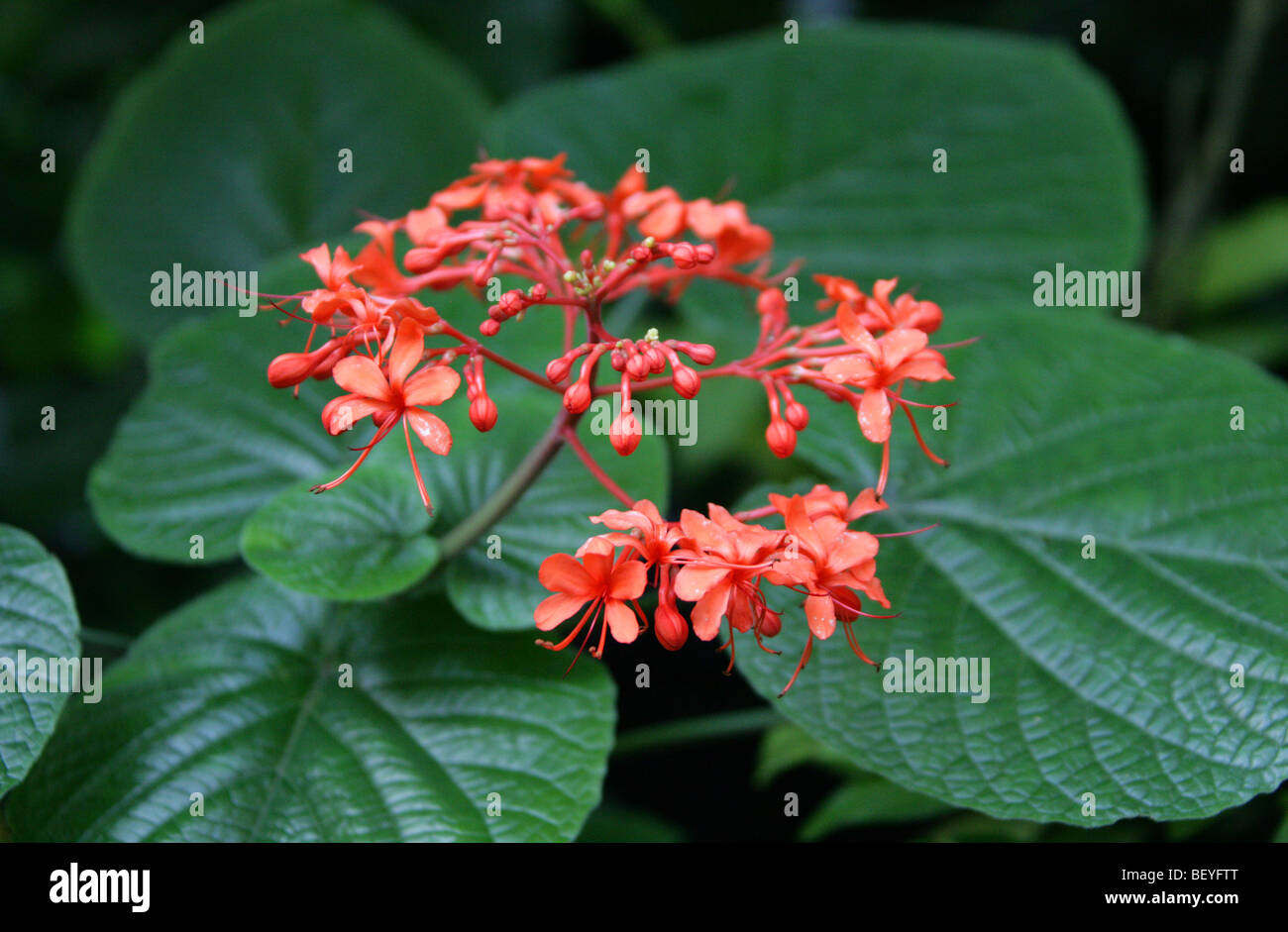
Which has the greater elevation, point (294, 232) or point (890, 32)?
point (890, 32)

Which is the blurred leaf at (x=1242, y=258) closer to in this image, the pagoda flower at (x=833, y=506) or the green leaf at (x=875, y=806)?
the green leaf at (x=875, y=806)

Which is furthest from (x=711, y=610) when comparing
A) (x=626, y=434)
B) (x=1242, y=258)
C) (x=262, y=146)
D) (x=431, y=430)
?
(x=1242, y=258)

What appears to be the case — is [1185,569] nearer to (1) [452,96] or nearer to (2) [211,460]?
(2) [211,460]

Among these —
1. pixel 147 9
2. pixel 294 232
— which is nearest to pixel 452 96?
pixel 294 232

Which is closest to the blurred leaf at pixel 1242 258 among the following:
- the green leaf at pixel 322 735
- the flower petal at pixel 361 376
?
the green leaf at pixel 322 735

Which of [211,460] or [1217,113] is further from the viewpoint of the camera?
[1217,113]

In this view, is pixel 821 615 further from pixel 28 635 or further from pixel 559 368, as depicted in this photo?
pixel 28 635

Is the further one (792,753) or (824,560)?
(792,753)
